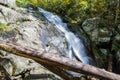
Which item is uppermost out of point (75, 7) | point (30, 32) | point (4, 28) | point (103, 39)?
point (75, 7)

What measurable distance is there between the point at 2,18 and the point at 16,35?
175 cm

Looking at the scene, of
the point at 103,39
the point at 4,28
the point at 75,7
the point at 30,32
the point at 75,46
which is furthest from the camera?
the point at 75,7

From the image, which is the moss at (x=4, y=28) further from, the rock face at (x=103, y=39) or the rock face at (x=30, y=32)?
the rock face at (x=103, y=39)

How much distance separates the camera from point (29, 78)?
3787 mm

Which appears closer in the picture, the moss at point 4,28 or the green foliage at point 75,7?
the moss at point 4,28

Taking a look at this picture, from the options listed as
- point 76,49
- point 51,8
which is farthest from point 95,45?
point 51,8

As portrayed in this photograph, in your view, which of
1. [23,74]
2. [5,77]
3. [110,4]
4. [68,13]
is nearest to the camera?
[5,77]

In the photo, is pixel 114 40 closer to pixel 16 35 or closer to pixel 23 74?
pixel 16 35

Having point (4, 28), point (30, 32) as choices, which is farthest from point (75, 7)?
point (4, 28)

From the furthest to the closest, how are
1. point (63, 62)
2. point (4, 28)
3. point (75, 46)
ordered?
point (75, 46) < point (4, 28) < point (63, 62)

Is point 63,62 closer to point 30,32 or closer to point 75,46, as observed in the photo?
point 30,32

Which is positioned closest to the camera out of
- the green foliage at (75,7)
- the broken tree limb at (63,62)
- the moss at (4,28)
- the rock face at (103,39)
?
the broken tree limb at (63,62)

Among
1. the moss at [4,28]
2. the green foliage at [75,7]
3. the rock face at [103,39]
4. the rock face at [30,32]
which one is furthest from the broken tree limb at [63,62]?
the green foliage at [75,7]

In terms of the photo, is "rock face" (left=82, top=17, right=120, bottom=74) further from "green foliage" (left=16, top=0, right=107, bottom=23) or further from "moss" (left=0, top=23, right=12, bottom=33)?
"moss" (left=0, top=23, right=12, bottom=33)
